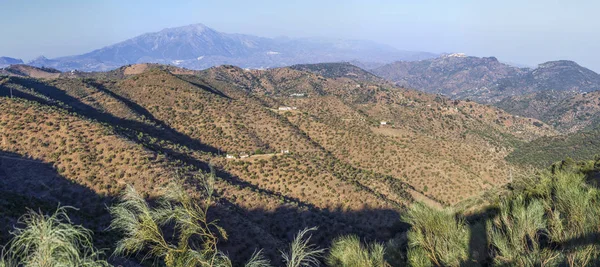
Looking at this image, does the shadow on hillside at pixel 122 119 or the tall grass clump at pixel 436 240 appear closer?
the tall grass clump at pixel 436 240

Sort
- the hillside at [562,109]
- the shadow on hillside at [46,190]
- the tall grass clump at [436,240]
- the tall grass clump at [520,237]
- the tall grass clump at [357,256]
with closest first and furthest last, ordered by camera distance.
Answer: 1. the tall grass clump at [520,237]
2. the tall grass clump at [357,256]
3. the tall grass clump at [436,240]
4. the shadow on hillside at [46,190]
5. the hillside at [562,109]

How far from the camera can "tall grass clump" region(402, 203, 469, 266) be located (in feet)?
30.5

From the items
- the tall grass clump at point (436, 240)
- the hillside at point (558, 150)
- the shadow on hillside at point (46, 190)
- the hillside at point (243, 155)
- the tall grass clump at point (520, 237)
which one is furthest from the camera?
the hillside at point (558, 150)

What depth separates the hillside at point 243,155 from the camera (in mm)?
23594

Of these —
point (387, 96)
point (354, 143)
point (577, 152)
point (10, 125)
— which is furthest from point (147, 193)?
point (387, 96)

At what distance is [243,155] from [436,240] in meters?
27.0

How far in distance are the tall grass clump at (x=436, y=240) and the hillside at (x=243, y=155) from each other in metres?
10.5

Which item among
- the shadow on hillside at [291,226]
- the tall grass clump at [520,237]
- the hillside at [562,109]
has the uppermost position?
the tall grass clump at [520,237]

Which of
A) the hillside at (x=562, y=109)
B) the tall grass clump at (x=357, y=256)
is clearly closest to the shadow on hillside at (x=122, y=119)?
the tall grass clump at (x=357, y=256)

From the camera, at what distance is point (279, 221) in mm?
23531

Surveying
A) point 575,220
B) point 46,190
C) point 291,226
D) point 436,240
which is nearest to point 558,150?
point 291,226

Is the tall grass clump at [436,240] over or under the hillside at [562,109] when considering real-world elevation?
over

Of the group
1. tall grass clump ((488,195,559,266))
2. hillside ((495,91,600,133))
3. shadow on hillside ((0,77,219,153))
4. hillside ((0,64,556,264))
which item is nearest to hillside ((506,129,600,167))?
hillside ((0,64,556,264))

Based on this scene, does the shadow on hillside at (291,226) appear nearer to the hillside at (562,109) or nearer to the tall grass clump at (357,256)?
the tall grass clump at (357,256)
